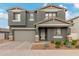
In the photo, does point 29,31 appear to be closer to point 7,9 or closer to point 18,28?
point 18,28

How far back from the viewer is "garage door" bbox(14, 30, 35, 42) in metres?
26.6

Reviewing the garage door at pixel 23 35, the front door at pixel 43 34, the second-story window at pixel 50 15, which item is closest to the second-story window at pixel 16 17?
the garage door at pixel 23 35

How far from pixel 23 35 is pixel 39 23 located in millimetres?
2735

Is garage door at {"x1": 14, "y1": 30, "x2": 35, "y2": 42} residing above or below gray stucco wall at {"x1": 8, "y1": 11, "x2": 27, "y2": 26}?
below

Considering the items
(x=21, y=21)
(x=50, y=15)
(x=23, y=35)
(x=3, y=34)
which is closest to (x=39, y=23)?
(x=50, y=15)

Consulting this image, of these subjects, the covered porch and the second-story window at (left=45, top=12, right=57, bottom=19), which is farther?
the second-story window at (left=45, top=12, right=57, bottom=19)

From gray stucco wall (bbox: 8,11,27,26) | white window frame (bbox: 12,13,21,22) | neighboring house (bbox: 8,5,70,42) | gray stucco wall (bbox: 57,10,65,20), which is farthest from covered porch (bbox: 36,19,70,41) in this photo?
white window frame (bbox: 12,13,21,22)

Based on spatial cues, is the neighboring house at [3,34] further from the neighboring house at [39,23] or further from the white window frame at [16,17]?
the white window frame at [16,17]

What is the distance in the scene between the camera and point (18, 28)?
28.3 meters

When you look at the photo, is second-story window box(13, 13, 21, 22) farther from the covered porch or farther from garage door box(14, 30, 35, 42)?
the covered porch

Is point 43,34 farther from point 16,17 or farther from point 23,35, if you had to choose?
point 16,17

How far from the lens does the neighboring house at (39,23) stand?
27156mm

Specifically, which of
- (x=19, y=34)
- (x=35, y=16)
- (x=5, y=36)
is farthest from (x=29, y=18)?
(x=5, y=36)

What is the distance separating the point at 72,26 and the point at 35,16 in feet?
19.4
